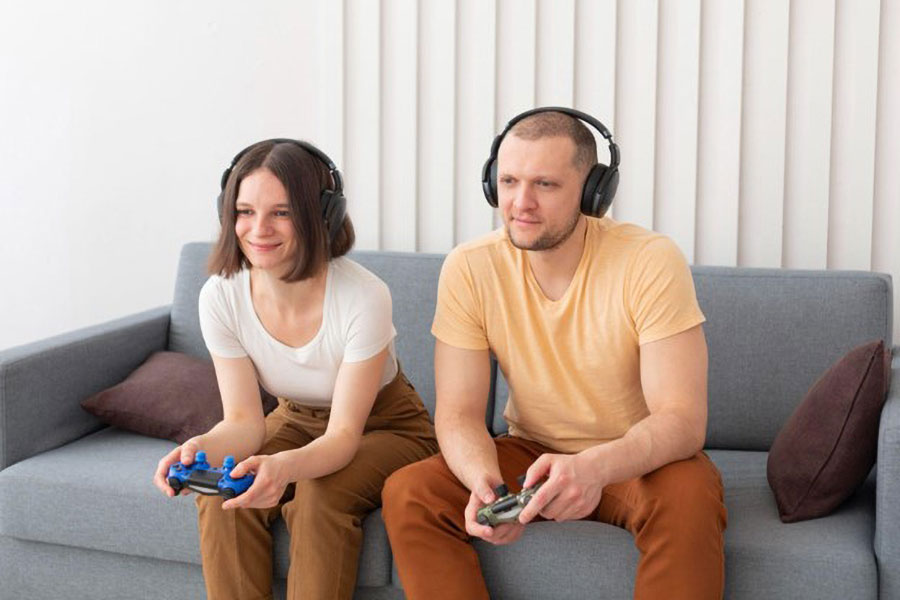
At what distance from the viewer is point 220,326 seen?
2.37m

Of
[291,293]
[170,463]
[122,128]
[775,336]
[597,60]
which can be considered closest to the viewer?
[170,463]

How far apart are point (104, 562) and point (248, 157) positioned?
0.88 m

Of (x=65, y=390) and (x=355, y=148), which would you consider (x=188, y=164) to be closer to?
(x=355, y=148)

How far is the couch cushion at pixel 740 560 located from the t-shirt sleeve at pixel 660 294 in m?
0.35

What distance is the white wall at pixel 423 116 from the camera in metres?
2.93

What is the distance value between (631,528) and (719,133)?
1.20 meters

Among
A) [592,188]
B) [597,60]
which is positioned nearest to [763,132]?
[597,60]

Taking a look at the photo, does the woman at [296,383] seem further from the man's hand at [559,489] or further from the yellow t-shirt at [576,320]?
the man's hand at [559,489]

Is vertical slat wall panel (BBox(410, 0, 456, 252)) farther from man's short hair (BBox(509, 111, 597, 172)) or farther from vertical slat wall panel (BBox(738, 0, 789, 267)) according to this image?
man's short hair (BBox(509, 111, 597, 172))

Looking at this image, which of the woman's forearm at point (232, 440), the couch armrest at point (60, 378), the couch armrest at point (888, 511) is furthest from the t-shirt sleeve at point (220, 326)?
the couch armrest at point (888, 511)

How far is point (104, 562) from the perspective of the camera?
2520 millimetres

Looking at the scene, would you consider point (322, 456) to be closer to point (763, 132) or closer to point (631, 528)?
point (631, 528)

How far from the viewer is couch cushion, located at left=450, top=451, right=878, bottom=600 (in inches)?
81.3

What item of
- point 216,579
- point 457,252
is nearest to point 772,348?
point 457,252
